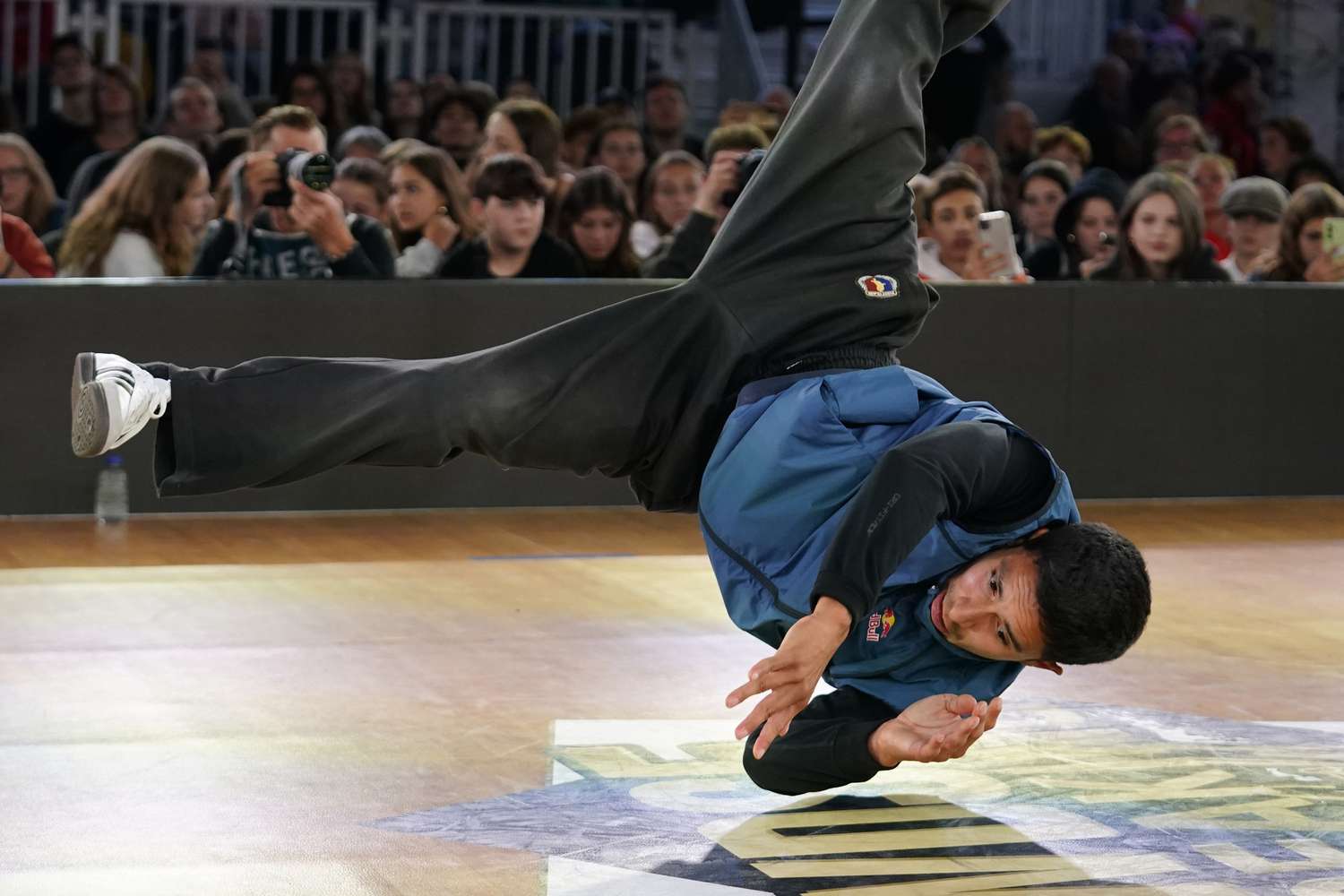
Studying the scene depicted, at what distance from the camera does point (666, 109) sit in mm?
9680

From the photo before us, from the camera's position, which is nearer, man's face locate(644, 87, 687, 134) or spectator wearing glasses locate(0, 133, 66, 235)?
spectator wearing glasses locate(0, 133, 66, 235)

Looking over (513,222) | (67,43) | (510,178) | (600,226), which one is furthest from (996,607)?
(67,43)

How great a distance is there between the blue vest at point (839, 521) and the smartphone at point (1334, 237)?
4.63m

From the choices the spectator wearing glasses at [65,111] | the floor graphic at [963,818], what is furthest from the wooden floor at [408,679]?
the spectator wearing glasses at [65,111]

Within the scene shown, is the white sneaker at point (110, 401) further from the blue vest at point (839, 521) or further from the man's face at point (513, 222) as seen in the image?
the man's face at point (513, 222)

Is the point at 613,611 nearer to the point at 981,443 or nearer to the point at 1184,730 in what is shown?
the point at 1184,730

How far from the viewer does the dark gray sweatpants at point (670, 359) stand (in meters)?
3.69

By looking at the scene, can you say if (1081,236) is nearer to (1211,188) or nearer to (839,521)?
(1211,188)

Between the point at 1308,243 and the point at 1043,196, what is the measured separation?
45.9 inches

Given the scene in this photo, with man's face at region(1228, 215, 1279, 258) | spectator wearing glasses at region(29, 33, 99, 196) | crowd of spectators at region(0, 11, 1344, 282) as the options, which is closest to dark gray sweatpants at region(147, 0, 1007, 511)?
crowd of spectators at region(0, 11, 1344, 282)

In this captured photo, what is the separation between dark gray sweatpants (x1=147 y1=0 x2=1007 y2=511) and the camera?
3693 millimetres

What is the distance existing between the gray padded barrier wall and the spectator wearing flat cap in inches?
23.0

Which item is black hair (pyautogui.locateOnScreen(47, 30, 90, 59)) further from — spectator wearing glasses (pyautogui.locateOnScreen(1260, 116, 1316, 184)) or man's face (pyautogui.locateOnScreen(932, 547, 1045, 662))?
man's face (pyautogui.locateOnScreen(932, 547, 1045, 662))

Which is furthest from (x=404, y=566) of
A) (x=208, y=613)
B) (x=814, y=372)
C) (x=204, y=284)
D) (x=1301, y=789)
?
(x=1301, y=789)
